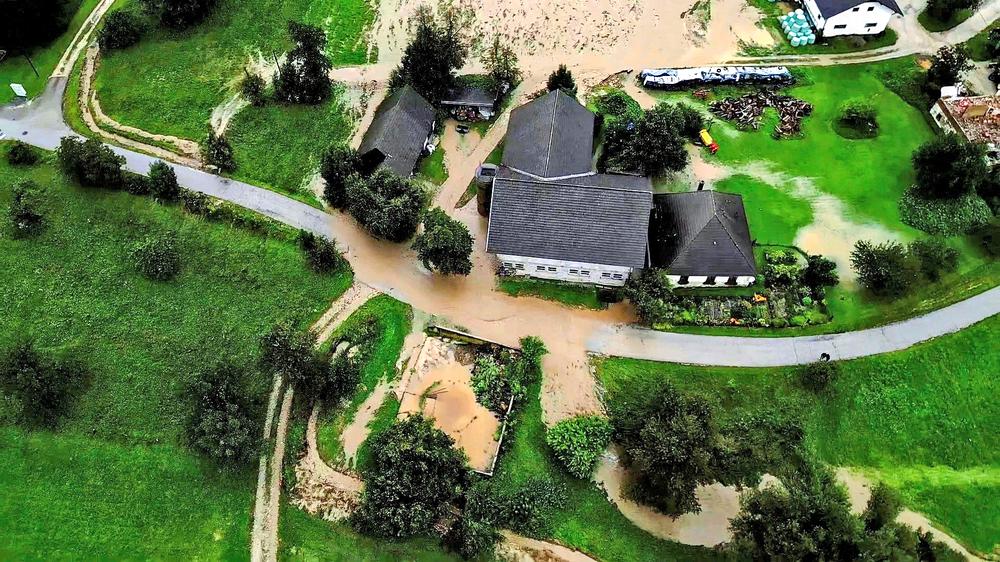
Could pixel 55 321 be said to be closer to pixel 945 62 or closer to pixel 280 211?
pixel 280 211

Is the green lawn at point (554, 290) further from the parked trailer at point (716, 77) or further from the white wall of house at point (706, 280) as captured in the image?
the parked trailer at point (716, 77)

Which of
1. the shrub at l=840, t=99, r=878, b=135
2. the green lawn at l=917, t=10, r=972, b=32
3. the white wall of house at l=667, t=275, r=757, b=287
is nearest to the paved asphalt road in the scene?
the white wall of house at l=667, t=275, r=757, b=287

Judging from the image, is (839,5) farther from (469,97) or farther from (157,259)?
(157,259)

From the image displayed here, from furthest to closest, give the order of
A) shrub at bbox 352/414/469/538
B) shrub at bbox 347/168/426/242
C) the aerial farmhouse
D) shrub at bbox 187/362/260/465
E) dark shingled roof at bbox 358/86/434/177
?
dark shingled roof at bbox 358/86/434/177 < shrub at bbox 347/168/426/242 < the aerial farmhouse < shrub at bbox 187/362/260/465 < shrub at bbox 352/414/469/538

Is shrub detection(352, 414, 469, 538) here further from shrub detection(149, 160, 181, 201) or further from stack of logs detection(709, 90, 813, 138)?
stack of logs detection(709, 90, 813, 138)

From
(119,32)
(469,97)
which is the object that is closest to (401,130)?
(469,97)

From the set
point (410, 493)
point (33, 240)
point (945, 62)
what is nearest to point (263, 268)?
point (33, 240)

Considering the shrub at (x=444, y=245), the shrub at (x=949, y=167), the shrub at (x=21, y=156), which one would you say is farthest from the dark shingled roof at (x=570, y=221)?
the shrub at (x=21, y=156)
